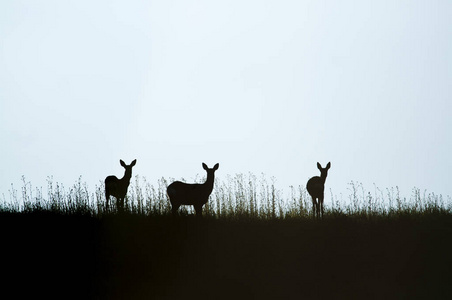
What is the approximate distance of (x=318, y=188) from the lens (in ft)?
58.9

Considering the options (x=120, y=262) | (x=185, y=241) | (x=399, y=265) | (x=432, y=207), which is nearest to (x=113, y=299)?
(x=120, y=262)

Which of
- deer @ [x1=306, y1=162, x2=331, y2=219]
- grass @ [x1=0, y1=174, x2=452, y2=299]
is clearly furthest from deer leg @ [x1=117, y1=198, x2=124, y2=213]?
deer @ [x1=306, y1=162, x2=331, y2=219]

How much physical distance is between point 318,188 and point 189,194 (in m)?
4.12

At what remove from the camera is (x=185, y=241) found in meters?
13.9

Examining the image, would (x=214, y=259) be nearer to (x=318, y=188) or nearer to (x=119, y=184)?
(x=119, y=184)

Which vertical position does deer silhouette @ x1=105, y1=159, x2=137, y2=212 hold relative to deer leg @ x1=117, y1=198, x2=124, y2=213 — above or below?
above

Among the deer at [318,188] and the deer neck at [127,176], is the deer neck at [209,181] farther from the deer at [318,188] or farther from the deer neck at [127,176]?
the deer at [318,188]

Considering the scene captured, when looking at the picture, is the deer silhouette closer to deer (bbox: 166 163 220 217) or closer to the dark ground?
deer (bbox: 166 163 220 217)

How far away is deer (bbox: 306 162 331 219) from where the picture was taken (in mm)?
17172

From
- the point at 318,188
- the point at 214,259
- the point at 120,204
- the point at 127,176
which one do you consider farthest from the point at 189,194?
the point at 318,188

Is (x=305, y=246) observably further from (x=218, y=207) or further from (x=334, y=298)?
(x=218, y=207)

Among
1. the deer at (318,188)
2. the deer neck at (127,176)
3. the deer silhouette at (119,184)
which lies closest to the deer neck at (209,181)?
the deer silhouette at (119,184)

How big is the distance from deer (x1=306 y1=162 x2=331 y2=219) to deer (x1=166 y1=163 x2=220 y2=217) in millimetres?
3080

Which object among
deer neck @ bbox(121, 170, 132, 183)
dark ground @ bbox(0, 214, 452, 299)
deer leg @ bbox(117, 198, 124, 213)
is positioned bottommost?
dark ground @ bbox(0, 214, 452, 299)
